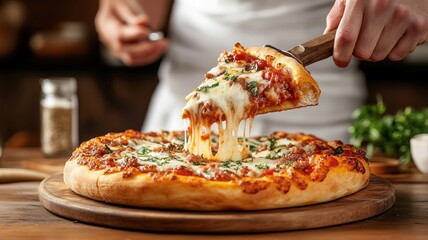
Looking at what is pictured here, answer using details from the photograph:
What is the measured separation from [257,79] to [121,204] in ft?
1.67

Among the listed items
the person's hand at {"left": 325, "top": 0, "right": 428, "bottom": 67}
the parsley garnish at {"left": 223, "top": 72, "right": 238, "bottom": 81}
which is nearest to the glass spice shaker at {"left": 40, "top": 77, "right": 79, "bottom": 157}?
the parsley garnish at {"left": 223, "top": 72, "right": 238, "bottom": 81}

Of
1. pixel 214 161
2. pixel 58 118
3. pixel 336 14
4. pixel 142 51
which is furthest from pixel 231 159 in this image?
pixel 142 51

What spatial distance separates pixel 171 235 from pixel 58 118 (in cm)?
126

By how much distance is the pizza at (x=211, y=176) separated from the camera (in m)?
1.71

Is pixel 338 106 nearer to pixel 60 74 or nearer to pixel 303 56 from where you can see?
pixel 303 56

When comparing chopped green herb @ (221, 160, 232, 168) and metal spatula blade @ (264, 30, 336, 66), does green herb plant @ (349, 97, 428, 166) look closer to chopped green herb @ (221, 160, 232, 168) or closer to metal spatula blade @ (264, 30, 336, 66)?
metal spatula blade @ (264, 30, 336, 66)

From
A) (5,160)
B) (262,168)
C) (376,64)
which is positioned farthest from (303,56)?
(376,64)

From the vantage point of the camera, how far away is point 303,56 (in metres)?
2.07

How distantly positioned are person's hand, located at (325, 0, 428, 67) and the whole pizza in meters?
0.14

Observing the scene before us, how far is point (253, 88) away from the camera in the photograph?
2.04 metres

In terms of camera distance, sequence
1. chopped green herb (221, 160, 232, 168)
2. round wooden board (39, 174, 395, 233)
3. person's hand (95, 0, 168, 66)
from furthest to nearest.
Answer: person's hand (95, 0, 168, 66), chopped green herb (221, 160, 232, 168), round wooden board (39, 174, 395, 233)

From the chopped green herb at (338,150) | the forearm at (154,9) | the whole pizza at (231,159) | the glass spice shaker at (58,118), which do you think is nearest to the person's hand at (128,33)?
the forearm at (154,9)

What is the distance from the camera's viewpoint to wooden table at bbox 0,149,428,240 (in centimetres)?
167

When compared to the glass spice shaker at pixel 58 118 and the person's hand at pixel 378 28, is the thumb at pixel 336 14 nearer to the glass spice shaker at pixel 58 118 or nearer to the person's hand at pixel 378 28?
the person's hand at pixel 378 28
